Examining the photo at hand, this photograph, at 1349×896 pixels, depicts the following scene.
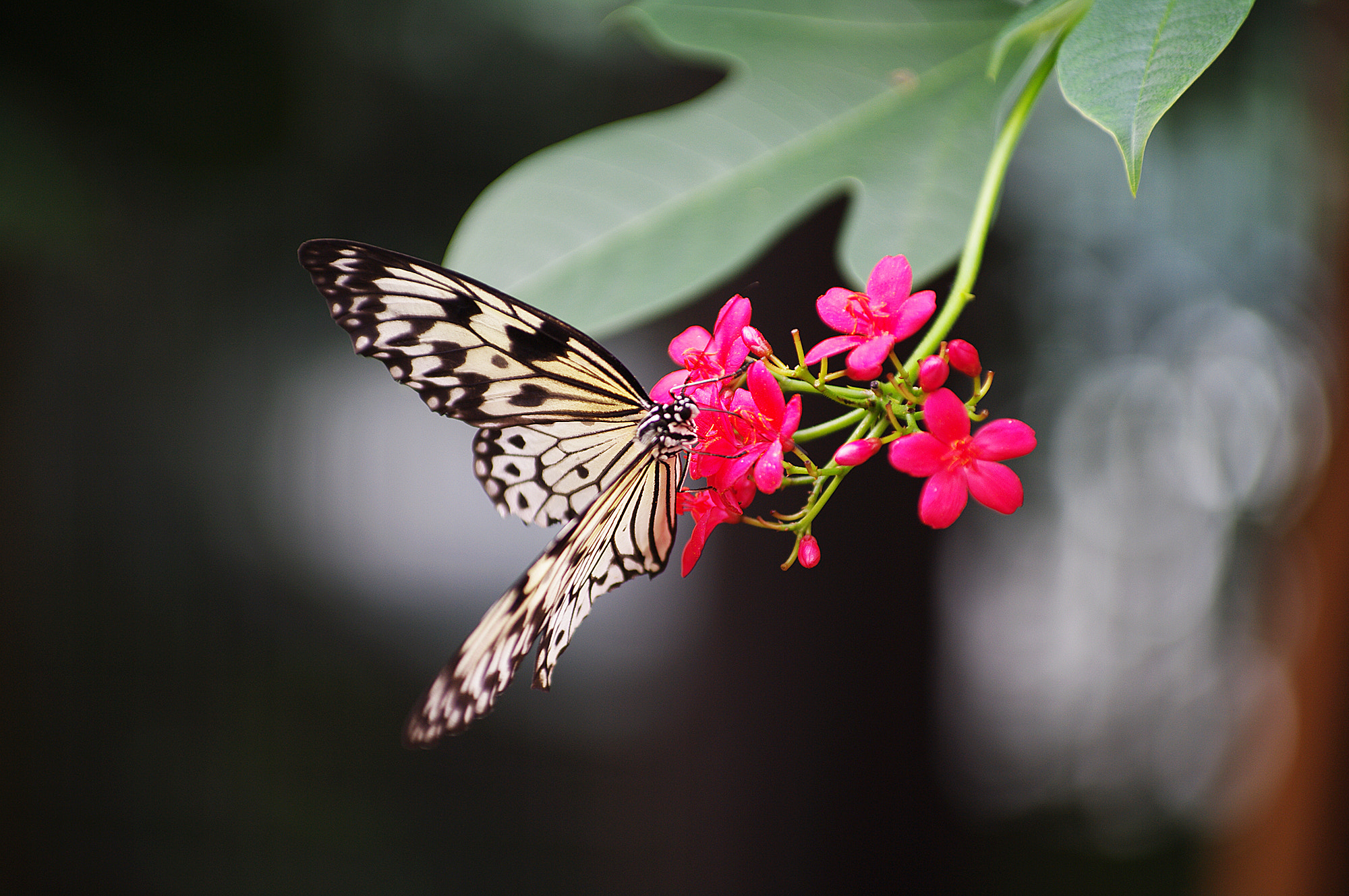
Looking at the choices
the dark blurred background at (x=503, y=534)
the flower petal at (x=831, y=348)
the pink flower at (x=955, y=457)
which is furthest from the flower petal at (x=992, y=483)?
the dark blurred background at (x=503, y=534)

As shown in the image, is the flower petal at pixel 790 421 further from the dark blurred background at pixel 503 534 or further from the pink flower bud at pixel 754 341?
the dark blurred background at pixel 503 534

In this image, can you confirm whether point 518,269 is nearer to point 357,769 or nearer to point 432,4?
point 432,4

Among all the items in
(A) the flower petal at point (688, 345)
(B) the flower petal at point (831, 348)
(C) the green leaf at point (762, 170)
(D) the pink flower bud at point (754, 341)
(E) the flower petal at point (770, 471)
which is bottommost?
(E) the flower petal at point (770, 471)

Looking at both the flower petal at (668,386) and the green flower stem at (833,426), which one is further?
the flower petal at (668,386)

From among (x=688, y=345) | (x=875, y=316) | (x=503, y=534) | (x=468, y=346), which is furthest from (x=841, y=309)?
(x=503, y=534)

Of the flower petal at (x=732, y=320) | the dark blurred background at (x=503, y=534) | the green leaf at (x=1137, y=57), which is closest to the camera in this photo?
the green leaf at (x=1137, y=57)

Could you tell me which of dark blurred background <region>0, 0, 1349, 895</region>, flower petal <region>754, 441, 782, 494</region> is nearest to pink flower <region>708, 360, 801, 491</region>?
flower petal <region>754, 441, 782, 494</region>

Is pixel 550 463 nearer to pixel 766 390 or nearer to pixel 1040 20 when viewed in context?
pixel 766 390
